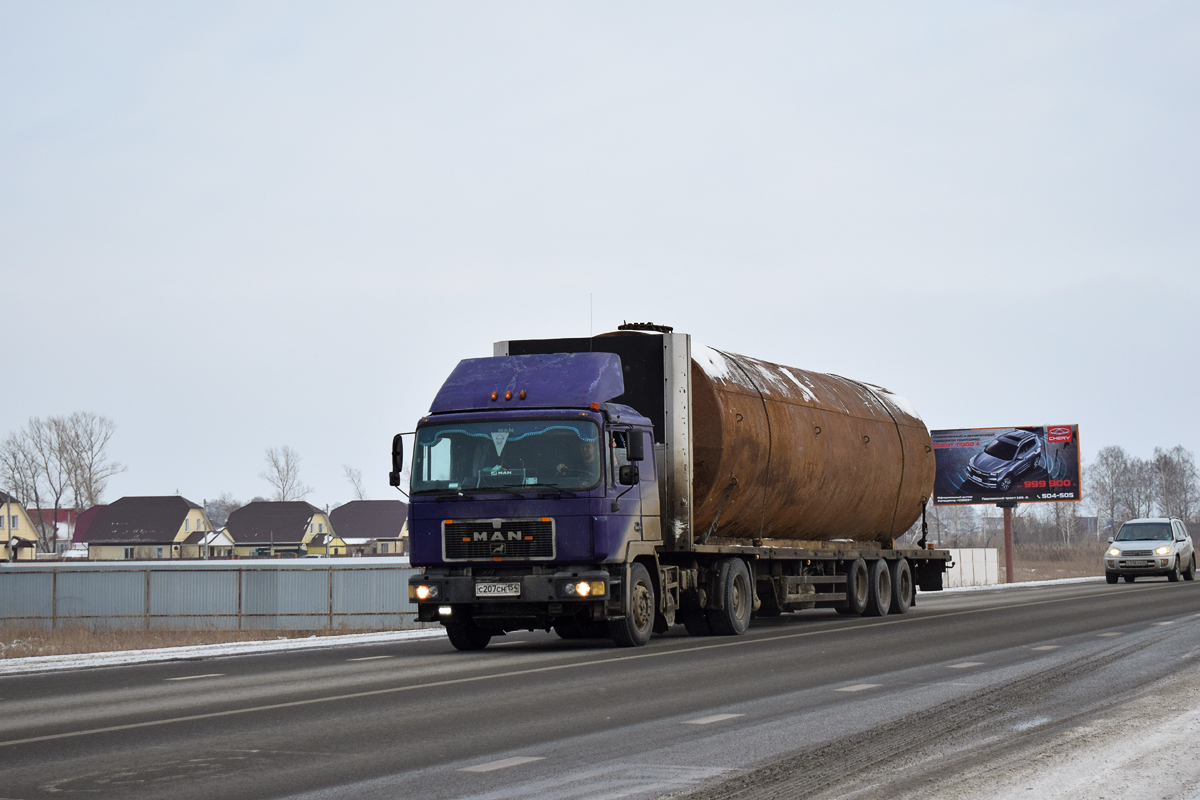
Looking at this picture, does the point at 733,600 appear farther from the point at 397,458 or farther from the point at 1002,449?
the point at 1002,449

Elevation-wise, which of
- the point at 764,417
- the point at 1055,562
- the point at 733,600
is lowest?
the point at 1055,562

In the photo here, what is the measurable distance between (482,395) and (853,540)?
32.2 ft

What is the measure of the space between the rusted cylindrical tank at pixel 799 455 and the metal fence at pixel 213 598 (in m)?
12.3

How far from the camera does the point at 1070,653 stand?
14.3 metres

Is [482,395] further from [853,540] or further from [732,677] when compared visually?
[853,540]

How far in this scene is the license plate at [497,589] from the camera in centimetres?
1540

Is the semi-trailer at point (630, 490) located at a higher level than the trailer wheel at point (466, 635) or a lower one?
higher

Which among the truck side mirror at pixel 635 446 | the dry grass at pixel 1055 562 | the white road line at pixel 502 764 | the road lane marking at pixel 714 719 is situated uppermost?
the truck side mirror at pixel 635 446

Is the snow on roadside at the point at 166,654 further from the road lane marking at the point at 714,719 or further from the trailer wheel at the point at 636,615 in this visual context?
the road lane marking at the point at 714,719

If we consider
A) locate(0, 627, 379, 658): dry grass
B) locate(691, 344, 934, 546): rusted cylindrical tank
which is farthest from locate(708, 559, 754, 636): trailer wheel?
locate(0, 627, 379, 658): dry grass

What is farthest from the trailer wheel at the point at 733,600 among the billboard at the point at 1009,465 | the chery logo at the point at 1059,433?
the chery logo at the point at 1059,433

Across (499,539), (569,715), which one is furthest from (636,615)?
(569,715)

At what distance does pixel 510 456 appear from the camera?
1550cm

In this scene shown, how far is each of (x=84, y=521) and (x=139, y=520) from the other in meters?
4.94
